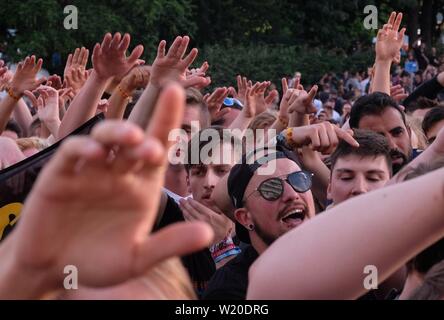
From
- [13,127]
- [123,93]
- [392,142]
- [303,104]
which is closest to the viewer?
[123,93]

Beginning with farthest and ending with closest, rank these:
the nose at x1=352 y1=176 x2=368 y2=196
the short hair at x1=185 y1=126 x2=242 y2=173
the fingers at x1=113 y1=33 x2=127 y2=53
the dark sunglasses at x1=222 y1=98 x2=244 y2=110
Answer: the dark sunglasses at x1=222 y1=98 x2=244 y2=110, the short hair at x1=185 y1=126 x2=242 y2=173, the fingers at x1=113 y1=33 x2=127 y2=53, the nose at x1=352 y1=176 x2=368 y2=196

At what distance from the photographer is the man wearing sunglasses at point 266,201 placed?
306cm

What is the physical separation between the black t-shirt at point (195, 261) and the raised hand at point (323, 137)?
20.2 inches

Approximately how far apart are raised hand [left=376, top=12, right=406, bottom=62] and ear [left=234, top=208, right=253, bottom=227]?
2385mm

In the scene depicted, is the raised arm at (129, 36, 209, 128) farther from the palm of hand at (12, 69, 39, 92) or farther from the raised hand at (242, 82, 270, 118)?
the raised hand at (242, 82, 270, 118)

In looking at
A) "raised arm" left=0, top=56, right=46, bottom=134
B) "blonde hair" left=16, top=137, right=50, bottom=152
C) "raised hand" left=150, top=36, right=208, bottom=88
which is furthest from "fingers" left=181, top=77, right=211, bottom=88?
"raised arm" left=0, top=56, right=46, bottom=134

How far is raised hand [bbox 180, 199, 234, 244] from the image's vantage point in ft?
10.4

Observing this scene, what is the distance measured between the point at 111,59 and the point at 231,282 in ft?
4.54

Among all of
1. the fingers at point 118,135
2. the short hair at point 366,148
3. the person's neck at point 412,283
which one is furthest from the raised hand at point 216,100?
the fingers at point 118,135

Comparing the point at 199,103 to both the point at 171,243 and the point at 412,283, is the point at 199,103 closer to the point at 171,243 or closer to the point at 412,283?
the point at 412,283

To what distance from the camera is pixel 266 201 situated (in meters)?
3.11

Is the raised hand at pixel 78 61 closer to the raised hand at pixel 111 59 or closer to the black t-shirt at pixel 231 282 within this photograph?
the raised hand at pixel 111 59

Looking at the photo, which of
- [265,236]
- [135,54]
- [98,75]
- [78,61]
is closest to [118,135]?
[265,236]
